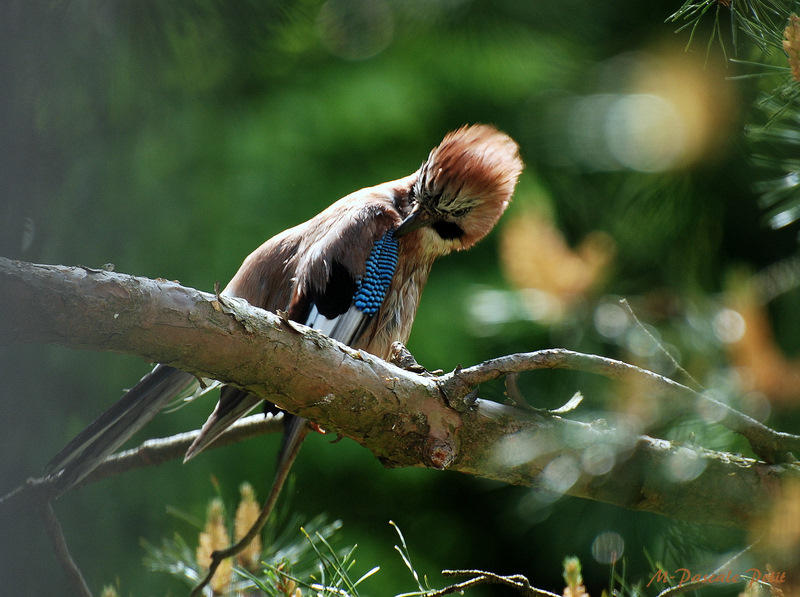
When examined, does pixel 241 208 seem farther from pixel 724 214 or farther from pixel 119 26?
pixel 724 214

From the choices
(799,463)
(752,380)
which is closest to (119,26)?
(752,380)

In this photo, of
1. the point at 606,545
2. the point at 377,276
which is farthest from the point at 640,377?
the point at 377,276

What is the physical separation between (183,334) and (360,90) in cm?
286

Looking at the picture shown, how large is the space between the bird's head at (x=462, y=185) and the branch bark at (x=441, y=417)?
3.11 feet

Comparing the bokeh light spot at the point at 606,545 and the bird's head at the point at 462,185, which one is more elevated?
the bird's head at the point at 462,185

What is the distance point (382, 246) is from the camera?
2.35m

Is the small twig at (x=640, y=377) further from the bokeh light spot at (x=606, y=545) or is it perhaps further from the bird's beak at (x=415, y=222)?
the bird's beak at (x=415, y=222)

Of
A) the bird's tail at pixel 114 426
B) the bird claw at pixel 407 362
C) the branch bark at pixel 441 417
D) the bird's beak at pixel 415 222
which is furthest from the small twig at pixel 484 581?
the bird's beak at pixel 415 222

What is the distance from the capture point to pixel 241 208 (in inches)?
155

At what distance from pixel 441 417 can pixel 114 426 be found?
2.68 feet

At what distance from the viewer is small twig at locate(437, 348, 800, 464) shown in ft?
4.35

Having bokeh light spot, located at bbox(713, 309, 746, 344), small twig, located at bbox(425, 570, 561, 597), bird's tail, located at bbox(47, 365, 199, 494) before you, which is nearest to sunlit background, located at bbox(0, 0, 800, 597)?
bokeh light spot, located at bbox(713, 309, 746, 344)

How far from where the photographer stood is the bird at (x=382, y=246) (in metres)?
2.25
